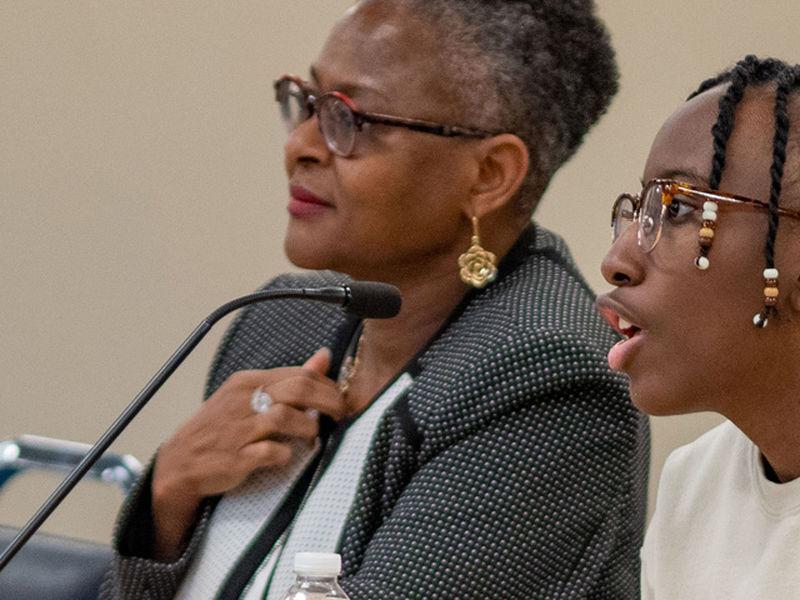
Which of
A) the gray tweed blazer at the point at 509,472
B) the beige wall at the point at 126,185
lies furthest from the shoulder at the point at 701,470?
the beige wall at the point at 126,185

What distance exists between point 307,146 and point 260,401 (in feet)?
1.25

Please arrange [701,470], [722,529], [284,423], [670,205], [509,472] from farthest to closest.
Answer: [284,423], [509,472], [701,470], [722,529], [670,205]

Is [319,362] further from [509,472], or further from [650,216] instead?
[650,216]

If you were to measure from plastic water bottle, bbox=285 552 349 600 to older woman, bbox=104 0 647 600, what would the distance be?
266mm

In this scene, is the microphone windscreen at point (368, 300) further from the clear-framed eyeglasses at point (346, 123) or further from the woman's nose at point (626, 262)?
the clear-framed eyeglasses at point (346, 123)

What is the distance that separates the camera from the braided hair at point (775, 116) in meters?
1.51

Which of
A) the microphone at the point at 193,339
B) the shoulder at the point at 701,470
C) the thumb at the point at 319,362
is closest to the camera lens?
the microphone at the point at 193,339

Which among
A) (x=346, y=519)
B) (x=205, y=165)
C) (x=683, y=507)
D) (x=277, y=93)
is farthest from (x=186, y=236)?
(x=683, y=507)

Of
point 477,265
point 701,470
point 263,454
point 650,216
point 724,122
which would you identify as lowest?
point 263,454

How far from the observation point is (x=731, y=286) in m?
1.55

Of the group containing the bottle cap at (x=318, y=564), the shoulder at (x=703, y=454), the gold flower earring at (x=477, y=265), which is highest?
the gold flower earring at (x=477, y=265)

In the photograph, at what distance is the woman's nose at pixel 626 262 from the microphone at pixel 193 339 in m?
0.24

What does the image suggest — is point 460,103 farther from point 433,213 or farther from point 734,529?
point 734,529

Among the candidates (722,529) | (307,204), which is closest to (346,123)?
(307,204)
